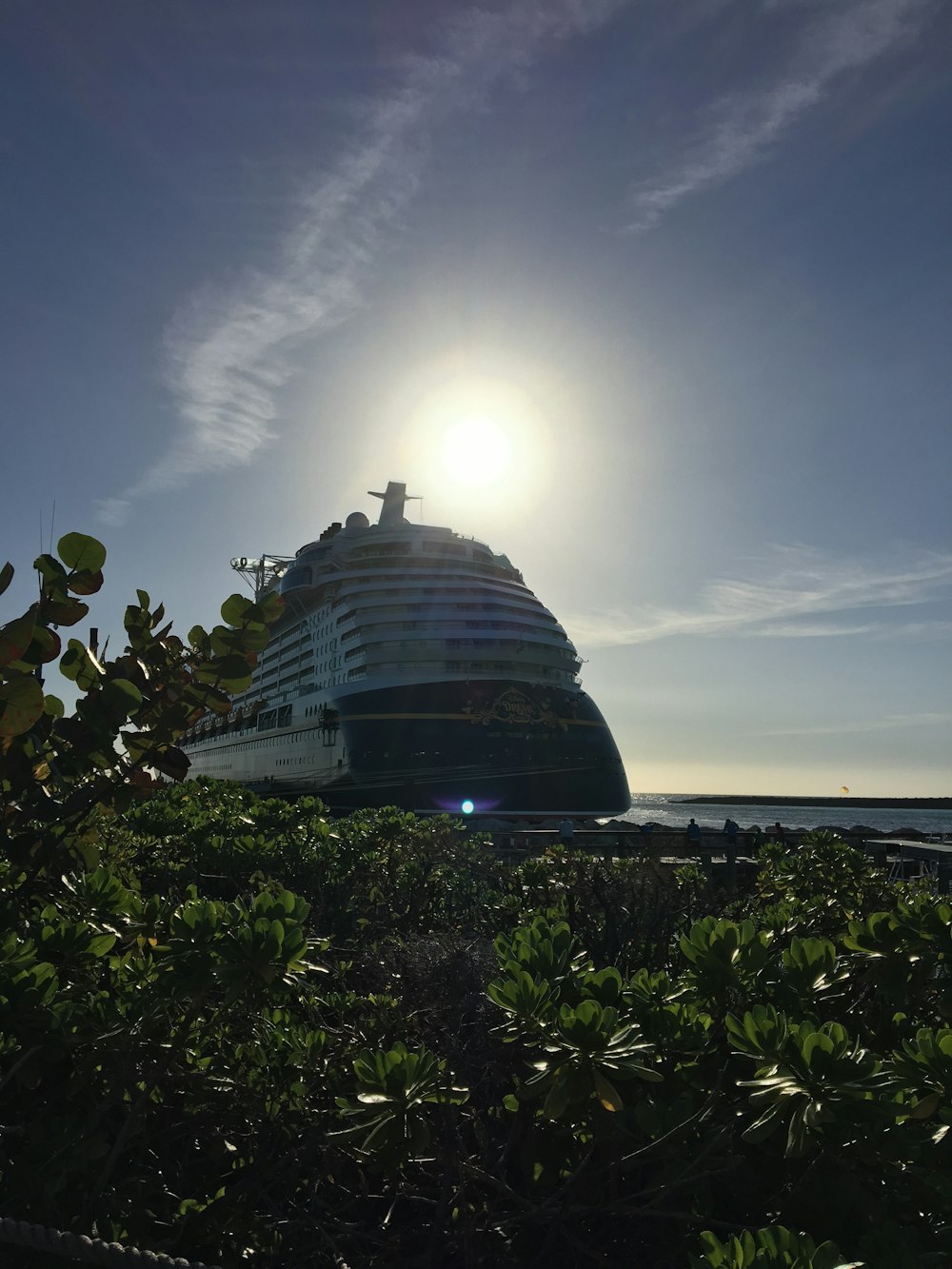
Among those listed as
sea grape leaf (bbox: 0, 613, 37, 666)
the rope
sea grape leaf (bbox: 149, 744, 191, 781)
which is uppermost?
sea grape leaf (bbox: 0, 613, 37, 666)

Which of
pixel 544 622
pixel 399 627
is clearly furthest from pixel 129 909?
pixel 544 622

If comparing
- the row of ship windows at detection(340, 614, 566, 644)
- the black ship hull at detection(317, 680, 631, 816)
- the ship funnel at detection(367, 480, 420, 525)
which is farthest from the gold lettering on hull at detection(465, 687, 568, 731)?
the ship funnel at detection(367, 480, 420, 525)

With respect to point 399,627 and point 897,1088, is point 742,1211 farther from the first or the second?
point 399,627

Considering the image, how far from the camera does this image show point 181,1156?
2.35 metres

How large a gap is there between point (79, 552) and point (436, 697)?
92.6ft

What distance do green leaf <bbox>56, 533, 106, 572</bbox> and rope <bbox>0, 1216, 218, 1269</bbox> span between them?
6.66ft

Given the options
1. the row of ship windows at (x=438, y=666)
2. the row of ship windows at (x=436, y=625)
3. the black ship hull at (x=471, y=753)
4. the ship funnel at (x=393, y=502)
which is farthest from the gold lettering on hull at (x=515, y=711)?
the ship funnel at (x=393, y=502)

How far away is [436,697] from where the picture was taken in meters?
31.1

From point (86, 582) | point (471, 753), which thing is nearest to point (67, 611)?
point (86, 582)

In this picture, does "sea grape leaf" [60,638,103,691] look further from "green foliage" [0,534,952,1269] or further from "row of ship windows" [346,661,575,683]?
"row of ship windows" [346,661,575,683]

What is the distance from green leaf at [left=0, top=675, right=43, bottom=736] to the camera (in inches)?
93.0

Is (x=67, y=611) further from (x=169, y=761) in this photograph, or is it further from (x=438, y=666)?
(x=438, y=666)

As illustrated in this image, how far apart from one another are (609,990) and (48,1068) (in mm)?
1701

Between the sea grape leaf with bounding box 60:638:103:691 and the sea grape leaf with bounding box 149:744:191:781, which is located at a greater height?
the sea grape leaf with bounding box 60:638:103:691
